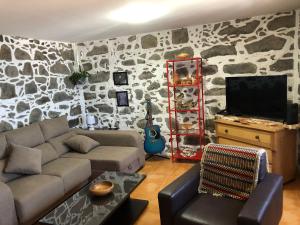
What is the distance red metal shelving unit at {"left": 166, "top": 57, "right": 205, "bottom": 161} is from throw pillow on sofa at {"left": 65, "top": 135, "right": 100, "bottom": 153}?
4.29ft

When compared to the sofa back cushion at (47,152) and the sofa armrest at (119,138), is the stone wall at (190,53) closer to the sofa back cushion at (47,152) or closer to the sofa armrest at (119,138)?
the sofa armrest at (119,138)

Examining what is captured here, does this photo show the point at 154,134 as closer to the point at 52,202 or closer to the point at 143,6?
the point at 52,202

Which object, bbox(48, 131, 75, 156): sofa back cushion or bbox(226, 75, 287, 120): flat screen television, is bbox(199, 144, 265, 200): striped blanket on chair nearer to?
bbox(226, 75, 287, 120): flat screen television

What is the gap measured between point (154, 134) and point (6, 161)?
222 centimetres

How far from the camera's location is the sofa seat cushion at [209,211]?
1924 millimetres

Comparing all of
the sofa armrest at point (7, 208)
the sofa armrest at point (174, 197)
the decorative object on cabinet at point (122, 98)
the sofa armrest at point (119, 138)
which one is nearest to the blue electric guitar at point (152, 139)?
the sofa armrest at point (119, 138)

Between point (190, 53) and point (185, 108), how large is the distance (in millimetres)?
875

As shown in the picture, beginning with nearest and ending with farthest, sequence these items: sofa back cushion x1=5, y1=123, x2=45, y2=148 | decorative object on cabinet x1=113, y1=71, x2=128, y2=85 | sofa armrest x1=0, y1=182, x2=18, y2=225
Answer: sofa armrest x1=0, y1=182, x2=18, y2=225 → sofa back cushion x1=5, y1=123, x2=45, y2=148 → decorative object on cabinet x1=113, y1=71, x2=128, y2=85

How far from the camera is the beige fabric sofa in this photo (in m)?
2.57

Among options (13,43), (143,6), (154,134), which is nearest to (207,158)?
(143,6)

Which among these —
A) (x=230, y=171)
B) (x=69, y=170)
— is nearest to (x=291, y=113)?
(x=230, y=171)

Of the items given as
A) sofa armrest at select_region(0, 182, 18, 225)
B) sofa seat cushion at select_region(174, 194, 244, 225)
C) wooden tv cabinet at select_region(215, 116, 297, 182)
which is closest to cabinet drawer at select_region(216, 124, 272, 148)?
wooden tv cabinet at select_region(215, 116, 297, 182)

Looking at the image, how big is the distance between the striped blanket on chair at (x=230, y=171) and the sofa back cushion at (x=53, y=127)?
2.43m

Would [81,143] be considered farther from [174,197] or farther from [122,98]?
[174,197]
